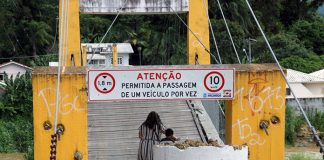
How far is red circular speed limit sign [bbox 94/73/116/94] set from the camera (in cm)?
845

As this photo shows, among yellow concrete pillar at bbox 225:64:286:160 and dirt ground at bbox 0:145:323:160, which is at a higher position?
yellow concrete pillar at bbox 225:64:286:160

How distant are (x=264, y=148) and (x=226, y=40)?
28660 mm

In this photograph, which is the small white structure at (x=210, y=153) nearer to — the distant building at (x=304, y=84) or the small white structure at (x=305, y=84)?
the distant building at (x=304, y=84)

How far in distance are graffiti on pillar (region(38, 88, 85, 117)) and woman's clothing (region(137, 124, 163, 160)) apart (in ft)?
3.99

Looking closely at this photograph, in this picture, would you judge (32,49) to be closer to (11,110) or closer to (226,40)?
(226,40)

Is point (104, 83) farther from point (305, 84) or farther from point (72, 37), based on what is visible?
point (305, 84)

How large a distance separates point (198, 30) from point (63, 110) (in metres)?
8.92

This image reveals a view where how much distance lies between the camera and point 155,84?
850cm

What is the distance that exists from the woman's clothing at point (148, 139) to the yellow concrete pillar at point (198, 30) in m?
7.44

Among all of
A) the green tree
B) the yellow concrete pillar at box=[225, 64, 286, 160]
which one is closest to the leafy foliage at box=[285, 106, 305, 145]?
the yellow concrete pillar at box=[225, 64, 286, 160]

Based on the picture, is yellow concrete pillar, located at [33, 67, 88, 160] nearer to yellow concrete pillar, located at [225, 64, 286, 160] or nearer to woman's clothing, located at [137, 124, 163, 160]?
woman's clothing, located at [137, 124, 163, 160]

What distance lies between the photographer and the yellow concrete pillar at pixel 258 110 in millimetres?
9086

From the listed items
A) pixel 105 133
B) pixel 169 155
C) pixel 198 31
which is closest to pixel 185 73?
pixel 169 155

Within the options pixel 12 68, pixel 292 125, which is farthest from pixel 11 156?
pixel 12 68
